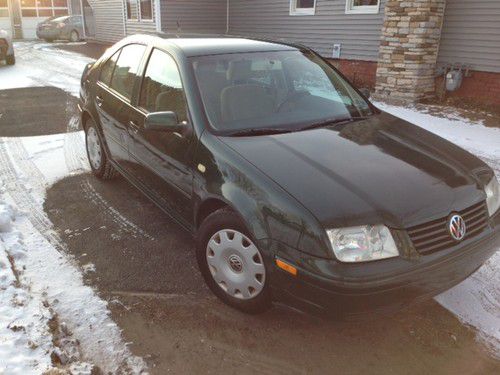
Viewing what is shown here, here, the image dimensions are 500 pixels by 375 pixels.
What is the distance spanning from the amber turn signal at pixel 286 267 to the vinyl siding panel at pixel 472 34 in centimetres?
834

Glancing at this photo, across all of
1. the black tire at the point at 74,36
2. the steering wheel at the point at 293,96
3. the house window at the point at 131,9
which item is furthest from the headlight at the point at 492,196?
the black tire at the point at 74,36

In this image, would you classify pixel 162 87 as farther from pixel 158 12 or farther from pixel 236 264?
pixel 158 12

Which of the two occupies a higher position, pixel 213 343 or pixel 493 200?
pixel 493 200

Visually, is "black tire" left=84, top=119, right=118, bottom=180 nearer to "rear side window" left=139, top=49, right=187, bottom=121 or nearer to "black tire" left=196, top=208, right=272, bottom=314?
"rear side window" left=139, top=49, right=187, bottom=121

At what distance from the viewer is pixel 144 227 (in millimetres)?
4199

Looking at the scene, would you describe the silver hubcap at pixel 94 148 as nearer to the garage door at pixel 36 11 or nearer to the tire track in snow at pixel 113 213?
the tire track in snow at pixel 113 213

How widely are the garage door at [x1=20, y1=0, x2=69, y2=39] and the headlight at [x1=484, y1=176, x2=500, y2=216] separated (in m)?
31.1

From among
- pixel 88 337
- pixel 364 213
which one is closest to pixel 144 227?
pixel 88 337

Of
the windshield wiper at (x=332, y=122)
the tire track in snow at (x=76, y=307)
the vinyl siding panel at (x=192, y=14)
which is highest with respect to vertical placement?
the vinyl siding panel at (x=192, y=14)

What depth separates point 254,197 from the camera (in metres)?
2.64

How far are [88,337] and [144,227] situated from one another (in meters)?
1.54

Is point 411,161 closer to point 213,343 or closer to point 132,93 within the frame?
point 213,343

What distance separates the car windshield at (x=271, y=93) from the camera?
3.24m

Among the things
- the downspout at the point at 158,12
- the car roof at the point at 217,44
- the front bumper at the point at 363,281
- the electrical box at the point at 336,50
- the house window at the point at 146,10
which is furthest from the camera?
the house window at the point at 146,10
